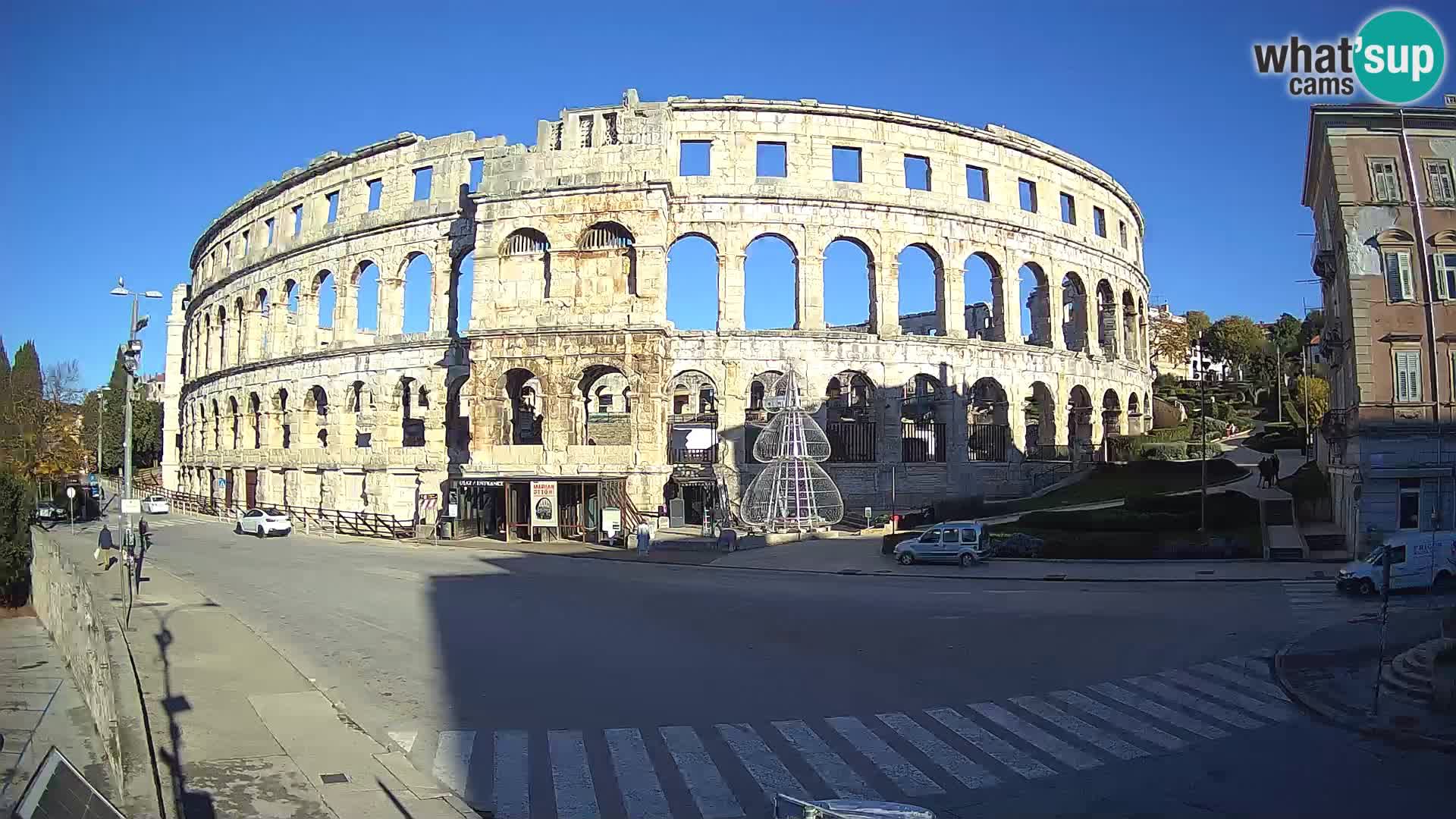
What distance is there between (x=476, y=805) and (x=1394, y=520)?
94.9 ft

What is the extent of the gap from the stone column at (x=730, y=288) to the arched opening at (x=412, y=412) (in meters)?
17.5

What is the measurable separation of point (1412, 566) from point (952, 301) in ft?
81.0

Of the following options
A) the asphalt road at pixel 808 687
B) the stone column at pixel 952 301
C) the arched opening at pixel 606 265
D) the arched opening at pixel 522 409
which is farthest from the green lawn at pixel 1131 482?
the arched opening at pixel 522 409

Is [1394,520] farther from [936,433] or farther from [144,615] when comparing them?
[144,615]

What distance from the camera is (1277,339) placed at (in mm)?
72375

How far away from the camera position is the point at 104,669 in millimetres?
11430

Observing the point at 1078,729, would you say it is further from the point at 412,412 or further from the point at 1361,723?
the point at 412,412

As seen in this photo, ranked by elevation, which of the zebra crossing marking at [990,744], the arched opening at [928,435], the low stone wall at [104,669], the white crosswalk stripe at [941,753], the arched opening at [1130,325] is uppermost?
the arched opening at [1130,325]

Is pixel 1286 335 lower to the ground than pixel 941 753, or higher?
higher

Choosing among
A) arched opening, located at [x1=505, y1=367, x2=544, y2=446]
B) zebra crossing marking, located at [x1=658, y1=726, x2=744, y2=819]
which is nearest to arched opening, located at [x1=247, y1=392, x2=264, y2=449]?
arched opening, located at [x1=505, y1=367, x2=544, y2=446]

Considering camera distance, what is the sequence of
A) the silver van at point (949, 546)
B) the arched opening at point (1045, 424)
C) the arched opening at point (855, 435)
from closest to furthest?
the silver van at point (949, 546), the arched opening at point (855, 435), the arched opening at point (1045, 424)

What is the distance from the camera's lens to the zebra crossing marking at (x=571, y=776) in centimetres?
867

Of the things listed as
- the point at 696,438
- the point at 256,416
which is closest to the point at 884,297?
the point at 696,438

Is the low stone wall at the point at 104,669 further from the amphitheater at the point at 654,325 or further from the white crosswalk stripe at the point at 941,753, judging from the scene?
the amphitheater at the point at 654,325
